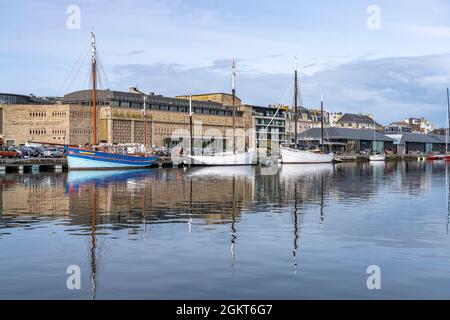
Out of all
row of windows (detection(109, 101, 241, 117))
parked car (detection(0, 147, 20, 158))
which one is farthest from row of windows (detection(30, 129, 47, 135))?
parked car (detection(0, 147, 20, 158))

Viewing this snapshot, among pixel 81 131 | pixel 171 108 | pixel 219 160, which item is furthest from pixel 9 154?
pixel 171 108

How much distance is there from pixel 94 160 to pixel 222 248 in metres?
71.1

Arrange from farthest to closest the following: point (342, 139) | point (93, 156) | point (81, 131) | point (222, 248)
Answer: point (342, 139) → point (81, 131) → point (93, 156) → point (222, 248)

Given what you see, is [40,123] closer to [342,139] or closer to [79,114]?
[79,114]

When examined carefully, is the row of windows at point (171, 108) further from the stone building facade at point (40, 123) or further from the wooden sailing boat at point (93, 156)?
the wooden sailing boat at point (93, 156)

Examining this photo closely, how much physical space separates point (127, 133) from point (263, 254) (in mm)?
135084

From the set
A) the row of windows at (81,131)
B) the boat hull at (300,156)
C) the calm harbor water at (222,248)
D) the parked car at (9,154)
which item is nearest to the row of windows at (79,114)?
the row of windows at (81,131)

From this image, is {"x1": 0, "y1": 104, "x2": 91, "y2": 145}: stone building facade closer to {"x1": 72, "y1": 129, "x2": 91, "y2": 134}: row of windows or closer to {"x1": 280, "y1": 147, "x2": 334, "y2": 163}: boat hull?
{"x1": 72, "y1": 129, "x2": 91, "y2": 134}: row of windows

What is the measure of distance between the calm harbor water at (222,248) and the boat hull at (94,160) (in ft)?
162

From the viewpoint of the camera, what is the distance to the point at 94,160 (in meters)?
88.9

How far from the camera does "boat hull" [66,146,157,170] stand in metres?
87.2

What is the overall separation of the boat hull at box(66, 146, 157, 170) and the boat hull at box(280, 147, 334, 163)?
4172 centimetres

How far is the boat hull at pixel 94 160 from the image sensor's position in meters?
87.2
